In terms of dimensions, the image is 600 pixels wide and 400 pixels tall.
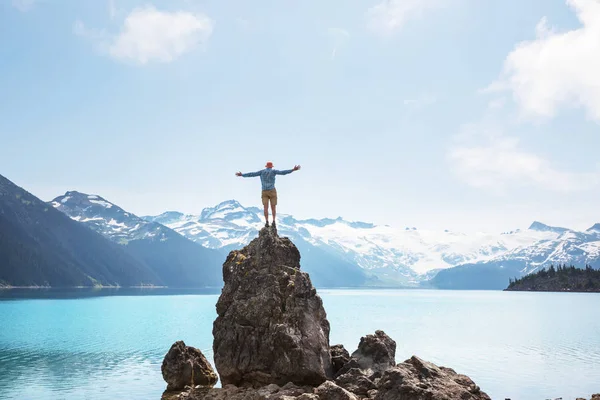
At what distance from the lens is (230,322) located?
32.9 m

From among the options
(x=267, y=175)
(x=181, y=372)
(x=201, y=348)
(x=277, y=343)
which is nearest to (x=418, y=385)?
(x=277, y=343)

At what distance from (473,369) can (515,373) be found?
4.00 metres

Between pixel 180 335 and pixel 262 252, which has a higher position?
pixel 262 252

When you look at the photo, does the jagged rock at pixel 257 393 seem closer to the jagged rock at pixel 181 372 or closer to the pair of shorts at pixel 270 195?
the jagged rock at pixel 181 372

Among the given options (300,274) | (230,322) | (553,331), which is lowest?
(553,331)

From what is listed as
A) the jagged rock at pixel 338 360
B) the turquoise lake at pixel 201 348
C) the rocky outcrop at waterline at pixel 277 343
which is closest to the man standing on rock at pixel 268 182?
the rocky outcrop at waterline at pixel 277 343

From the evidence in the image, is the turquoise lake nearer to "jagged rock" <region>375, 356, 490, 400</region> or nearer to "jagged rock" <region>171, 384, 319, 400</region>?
"jagged rock" <region>171, 384, 319, 400</region>

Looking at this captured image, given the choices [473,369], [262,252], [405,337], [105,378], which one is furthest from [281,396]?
[405,337]

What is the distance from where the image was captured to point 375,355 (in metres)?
33.9

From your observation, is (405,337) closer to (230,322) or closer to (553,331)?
(553,331)

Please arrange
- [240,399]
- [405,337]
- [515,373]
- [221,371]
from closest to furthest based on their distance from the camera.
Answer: [240,399] < [221,371] < [515,373] < [405,337]

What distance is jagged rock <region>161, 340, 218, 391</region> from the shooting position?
3722cm

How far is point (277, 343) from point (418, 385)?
31.2 feet

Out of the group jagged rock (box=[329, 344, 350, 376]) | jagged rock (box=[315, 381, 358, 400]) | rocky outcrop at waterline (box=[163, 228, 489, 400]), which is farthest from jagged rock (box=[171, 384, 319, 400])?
jagged rock (box=[329, 344, 350, 376])
